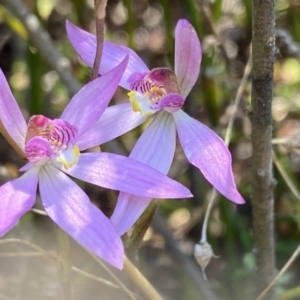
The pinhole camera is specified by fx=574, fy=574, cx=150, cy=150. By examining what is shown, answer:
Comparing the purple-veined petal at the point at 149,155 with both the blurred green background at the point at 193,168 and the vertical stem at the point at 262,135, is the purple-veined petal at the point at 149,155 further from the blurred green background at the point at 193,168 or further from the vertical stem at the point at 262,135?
the blurred green background at the point at 193,168

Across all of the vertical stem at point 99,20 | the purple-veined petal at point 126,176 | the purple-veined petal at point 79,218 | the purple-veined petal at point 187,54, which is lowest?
the purple-veined petal at point 79,218

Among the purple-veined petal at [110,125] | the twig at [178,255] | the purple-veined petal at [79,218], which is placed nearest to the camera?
the purple-veined petal at [79,218]

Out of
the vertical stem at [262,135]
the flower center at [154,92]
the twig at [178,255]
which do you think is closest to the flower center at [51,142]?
the flower center at [154,92]

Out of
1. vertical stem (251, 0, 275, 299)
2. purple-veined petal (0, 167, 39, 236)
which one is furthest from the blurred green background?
purple-veined petal (0, 167, 39, 236)

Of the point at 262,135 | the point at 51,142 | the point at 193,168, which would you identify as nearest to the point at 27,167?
the point at 51,142

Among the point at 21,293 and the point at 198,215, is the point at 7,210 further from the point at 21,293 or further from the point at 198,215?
the point at 198,215

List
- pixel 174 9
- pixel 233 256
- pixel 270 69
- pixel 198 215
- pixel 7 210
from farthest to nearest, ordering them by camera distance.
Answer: pixel 174 9 → pixel 198 215 → pixel 233 256 → pixel 270 69 → pixel 7 210

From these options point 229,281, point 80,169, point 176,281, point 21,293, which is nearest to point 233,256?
point 229,281
